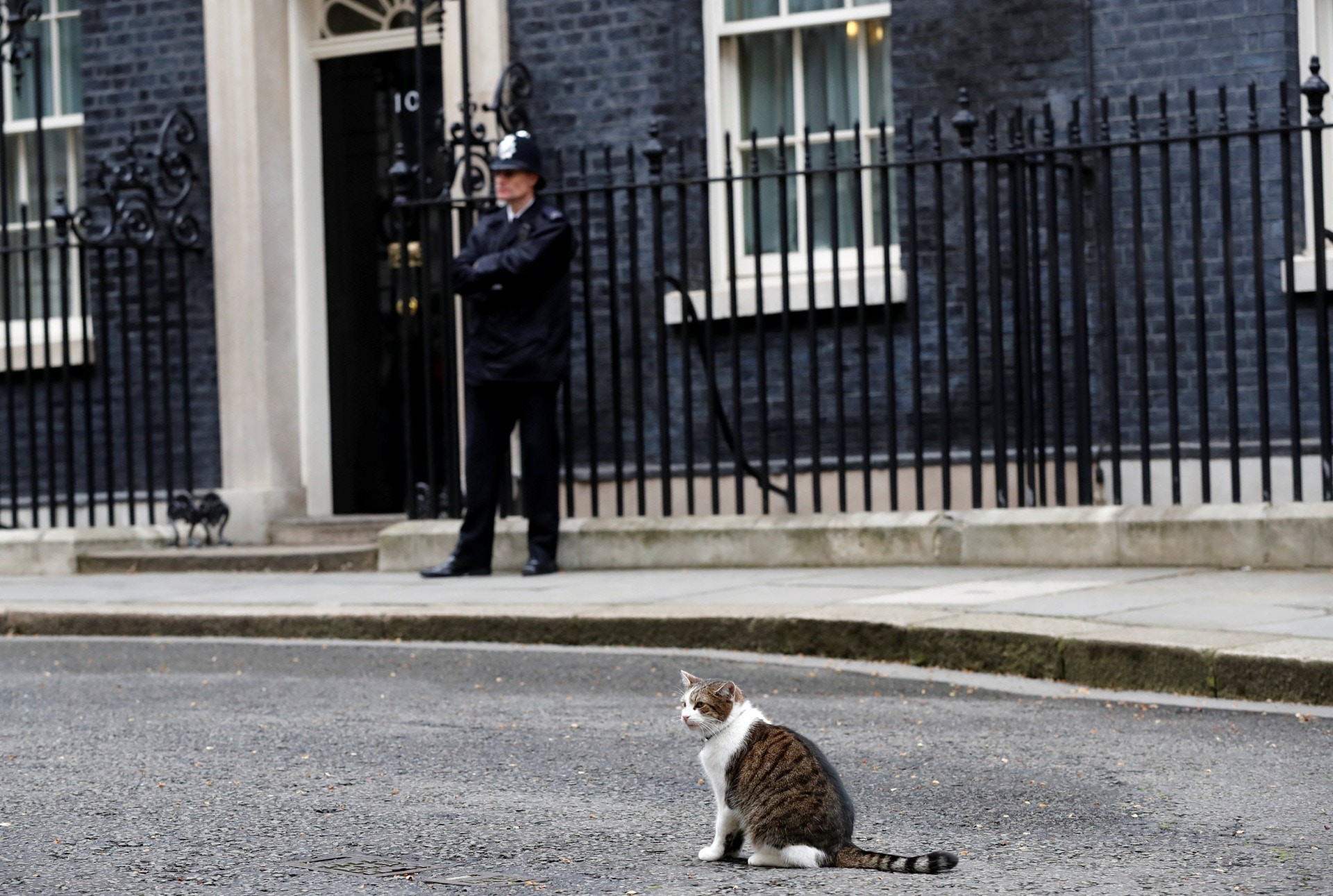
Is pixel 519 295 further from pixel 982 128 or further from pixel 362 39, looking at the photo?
pixel 362 39

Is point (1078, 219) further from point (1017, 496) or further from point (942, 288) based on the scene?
point (1017, 496)

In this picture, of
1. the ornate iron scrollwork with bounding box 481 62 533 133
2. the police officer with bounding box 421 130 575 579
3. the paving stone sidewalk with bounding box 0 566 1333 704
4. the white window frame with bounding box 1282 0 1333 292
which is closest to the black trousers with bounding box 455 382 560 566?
the police officer with bounding box 421 130 575 579

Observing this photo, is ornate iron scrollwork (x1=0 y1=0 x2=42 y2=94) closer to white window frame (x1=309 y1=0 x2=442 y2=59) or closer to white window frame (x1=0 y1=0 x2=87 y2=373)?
white window frame (x1=0 y1=0 x2=87 y2=373)

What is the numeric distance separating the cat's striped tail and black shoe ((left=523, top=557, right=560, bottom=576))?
592cm

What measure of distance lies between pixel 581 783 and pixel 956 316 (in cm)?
627

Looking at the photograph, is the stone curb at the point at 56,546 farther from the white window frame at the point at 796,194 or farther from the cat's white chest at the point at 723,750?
the cat's white chest at the point at 723,750

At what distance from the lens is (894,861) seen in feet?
12.8

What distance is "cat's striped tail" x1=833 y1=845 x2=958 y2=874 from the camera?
3789 millimetres

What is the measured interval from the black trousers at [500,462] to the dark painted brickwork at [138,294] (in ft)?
10.2

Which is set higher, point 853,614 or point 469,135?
point 469,135

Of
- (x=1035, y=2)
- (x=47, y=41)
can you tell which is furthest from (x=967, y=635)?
(x=47, y=41)

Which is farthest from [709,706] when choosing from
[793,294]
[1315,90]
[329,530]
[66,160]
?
[66,160]

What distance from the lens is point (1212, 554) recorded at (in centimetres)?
888

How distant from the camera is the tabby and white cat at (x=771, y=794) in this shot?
4012 mm
